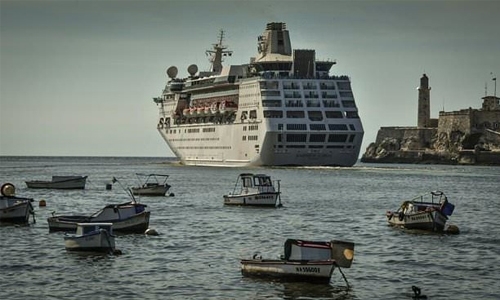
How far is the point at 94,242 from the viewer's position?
4569 cm

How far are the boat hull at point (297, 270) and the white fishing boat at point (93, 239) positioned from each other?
943 cm

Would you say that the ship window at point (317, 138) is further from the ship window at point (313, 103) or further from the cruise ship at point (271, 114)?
the ship window at point (313, 103)

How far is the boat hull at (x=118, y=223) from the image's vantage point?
5406 centimetres

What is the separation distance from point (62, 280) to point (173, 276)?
4.33 meters

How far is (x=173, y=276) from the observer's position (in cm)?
4072

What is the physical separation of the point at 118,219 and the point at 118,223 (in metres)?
0.21

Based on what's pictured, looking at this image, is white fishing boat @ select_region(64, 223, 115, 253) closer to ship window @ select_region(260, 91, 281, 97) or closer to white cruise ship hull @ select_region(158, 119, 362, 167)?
white cruise ship hull @ select_region(158, 119, 362, 167)

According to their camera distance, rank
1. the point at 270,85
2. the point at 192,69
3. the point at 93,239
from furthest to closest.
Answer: the point at 192,69 < the point at 270,85 < the point at 93,239

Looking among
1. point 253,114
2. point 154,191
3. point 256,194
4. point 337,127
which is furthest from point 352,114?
point 256,194

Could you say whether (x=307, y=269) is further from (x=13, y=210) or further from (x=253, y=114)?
(x=253, y=114)

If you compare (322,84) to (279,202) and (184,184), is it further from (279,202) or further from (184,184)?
(279,202)

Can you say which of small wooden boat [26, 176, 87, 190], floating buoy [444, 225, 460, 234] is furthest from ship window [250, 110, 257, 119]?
floating buoy [444, 225, 460, 234]

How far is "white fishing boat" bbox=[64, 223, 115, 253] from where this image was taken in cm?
4562

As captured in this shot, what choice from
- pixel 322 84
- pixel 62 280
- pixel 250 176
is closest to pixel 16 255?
pixel 62 280
